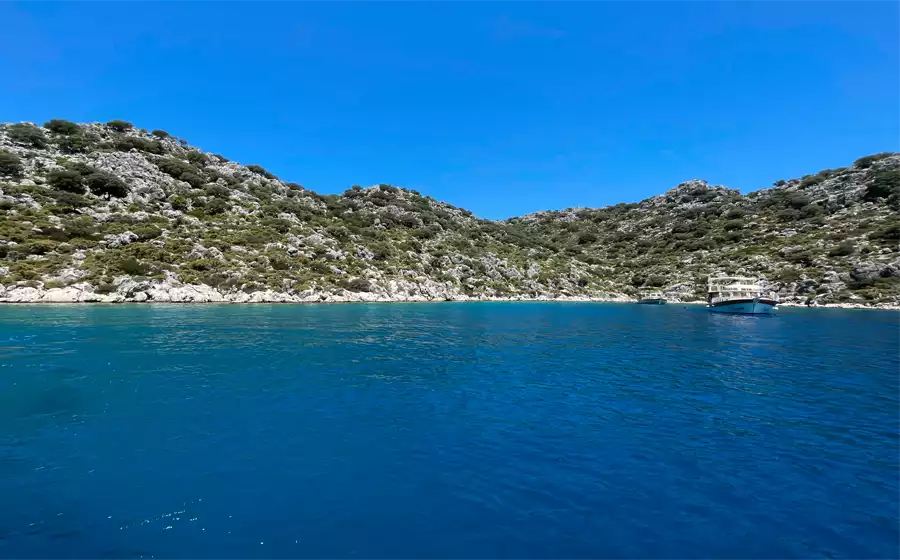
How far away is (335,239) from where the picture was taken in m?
97.8

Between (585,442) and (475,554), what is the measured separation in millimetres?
6090

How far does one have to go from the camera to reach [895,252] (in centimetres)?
8212

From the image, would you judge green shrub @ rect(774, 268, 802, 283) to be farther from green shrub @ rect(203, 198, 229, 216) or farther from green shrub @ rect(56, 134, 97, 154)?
green shrub @ rect(56, 134, 97, 154)

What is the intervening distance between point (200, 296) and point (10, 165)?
2092 inches

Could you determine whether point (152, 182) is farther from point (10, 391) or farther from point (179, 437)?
point (179, 437)

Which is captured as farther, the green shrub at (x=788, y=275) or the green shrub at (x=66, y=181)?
the green shrub at (x=788, y=275)

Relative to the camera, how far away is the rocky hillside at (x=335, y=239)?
6456 cm

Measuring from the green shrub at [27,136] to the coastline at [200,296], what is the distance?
63.5 meters

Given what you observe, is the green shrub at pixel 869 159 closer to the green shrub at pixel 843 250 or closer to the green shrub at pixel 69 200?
the green shrub at pixel 843 250

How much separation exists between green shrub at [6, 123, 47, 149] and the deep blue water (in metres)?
103

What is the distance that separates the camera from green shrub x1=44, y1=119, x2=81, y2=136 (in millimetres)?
102875

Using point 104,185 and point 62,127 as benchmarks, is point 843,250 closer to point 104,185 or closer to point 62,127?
point 104,185

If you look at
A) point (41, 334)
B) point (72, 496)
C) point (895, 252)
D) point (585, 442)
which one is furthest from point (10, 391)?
point (895, 252)

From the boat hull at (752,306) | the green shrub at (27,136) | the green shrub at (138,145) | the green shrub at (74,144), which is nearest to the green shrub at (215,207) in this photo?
the green shrub at (138,145)
